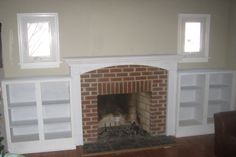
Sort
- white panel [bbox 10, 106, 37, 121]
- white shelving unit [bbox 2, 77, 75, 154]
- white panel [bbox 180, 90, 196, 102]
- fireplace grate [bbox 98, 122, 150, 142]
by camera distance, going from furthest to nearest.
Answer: white panel [bbox 180, 90, 196, 102], fireplace grate [bbox 98, 122, 150, 142], white panel [bbox 10, 106, 37, 121], white shelving unit [bbox 2, 77, 75, 154]

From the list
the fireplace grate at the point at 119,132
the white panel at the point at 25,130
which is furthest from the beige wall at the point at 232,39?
the white panel at the point at 25,130

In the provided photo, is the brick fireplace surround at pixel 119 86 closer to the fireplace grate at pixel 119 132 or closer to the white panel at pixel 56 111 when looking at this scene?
the fireplace grate at pixel 119 132

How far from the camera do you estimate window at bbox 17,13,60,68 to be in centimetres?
377

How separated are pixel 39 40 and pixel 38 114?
3.65ft

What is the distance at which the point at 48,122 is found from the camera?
389cm

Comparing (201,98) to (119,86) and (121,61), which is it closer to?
(119,86)

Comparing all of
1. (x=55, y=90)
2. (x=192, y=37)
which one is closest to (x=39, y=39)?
(x=55, y=90)

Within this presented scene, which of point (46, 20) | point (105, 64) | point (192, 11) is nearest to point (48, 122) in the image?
point (105, 64)

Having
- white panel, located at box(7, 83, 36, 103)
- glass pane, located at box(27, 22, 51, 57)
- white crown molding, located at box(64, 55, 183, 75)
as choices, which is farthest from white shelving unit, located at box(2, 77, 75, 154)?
glass pane, located at box(27, 22, 51, 57)

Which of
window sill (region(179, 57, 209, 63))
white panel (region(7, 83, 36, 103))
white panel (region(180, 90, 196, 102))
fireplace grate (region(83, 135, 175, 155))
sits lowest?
fireplace grate (region(83, 135, 175, 155))

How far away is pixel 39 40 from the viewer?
152 inches

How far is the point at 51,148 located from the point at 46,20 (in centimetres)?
194

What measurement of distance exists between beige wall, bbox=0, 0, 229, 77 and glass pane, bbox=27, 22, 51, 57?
0.20 metres

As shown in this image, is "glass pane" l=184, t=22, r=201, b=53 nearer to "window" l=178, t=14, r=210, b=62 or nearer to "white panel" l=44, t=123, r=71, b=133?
"window" l=178, t=14, r=210, b=62
